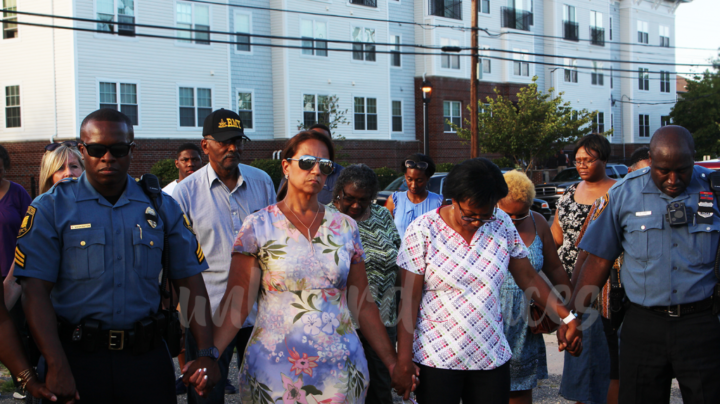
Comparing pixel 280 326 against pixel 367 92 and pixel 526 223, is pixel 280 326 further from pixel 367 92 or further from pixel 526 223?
pixel 367 92

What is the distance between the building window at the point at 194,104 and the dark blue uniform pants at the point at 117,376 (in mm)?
22162

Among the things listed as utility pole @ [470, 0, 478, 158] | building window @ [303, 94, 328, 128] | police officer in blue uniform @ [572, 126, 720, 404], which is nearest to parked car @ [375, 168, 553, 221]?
utility pole @ [470, 0, 478, 158]

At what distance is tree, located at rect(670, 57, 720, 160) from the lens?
41938 mm

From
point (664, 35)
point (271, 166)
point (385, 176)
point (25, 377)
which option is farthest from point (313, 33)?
point (664, 35)

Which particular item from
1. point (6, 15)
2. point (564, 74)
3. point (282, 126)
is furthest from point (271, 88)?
point (564, 74)

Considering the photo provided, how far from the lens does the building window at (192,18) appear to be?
79.0 ft

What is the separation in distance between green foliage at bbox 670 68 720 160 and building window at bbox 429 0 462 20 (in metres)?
19.4

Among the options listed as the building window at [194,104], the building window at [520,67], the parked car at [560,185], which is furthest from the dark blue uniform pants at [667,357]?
the building window at [520,67]

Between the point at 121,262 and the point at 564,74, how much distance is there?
4051cm

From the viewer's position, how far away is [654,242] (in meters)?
3.81

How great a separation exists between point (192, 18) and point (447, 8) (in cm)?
1507

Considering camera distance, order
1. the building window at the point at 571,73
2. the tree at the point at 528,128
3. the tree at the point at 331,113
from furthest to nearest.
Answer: the building window at the point at 571,73, the tree at the point at 528,128, the tree at the point at 331,113

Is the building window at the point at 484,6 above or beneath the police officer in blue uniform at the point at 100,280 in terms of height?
above

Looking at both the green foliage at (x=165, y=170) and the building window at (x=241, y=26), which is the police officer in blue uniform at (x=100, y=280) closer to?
the green foliage at (x=165, y=170)
